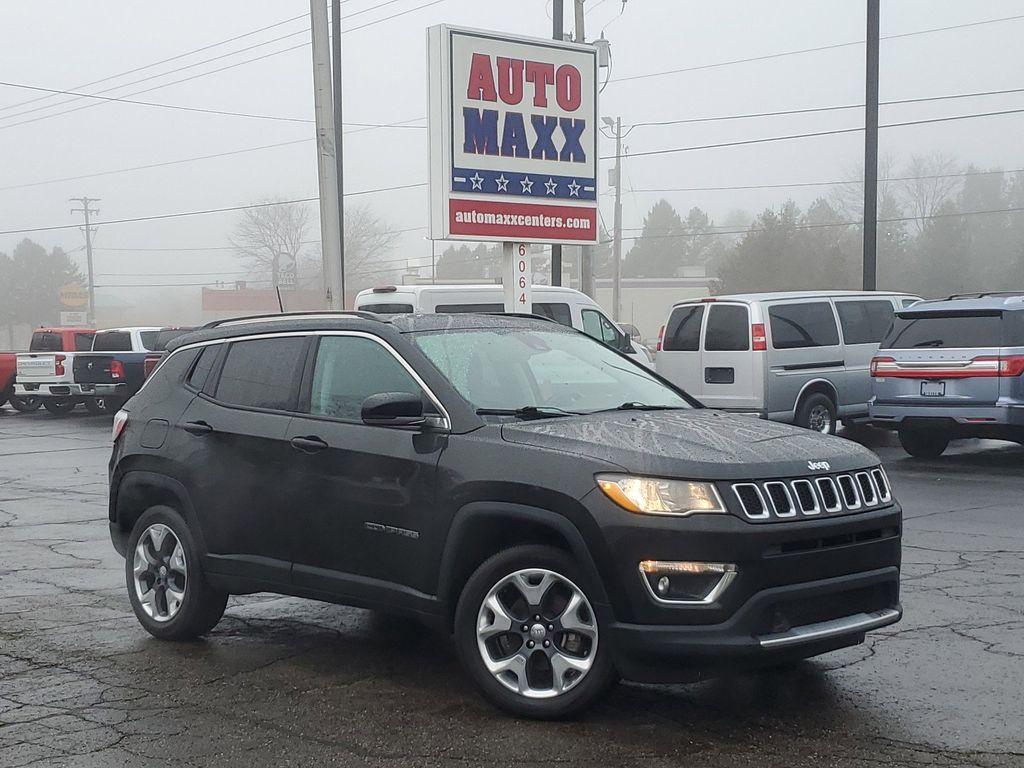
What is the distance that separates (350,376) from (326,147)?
12.7 m

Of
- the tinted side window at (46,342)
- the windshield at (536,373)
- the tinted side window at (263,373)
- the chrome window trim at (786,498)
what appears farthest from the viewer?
the tinted side window at (46,342)

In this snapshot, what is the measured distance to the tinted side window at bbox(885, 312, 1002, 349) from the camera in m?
14.0

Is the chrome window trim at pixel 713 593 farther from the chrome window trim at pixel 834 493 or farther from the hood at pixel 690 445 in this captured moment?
the chrome window trim at pixel 834 493

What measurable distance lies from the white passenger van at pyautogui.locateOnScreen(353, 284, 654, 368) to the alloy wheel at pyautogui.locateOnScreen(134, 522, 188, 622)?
35.8ft

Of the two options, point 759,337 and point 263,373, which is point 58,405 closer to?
point 759,337

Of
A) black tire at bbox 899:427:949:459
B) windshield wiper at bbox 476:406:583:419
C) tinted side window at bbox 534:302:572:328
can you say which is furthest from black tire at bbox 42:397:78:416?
windshield wiper at bbox 476:406:583:419

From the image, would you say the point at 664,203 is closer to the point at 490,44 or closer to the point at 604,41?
the point at 604,41

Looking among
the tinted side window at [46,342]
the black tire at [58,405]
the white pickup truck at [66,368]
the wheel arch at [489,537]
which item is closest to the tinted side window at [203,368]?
Answer: the wheel arch at [489,537]

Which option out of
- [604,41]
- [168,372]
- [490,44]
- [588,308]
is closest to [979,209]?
[604,41]

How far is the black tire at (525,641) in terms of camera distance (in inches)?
200

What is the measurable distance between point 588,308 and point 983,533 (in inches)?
416

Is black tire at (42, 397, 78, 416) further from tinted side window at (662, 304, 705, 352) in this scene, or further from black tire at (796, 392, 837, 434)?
black tire at (796, 392, 837, 434)

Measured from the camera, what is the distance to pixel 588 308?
2006 centimetres

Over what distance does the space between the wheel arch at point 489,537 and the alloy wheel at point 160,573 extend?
1906mm
